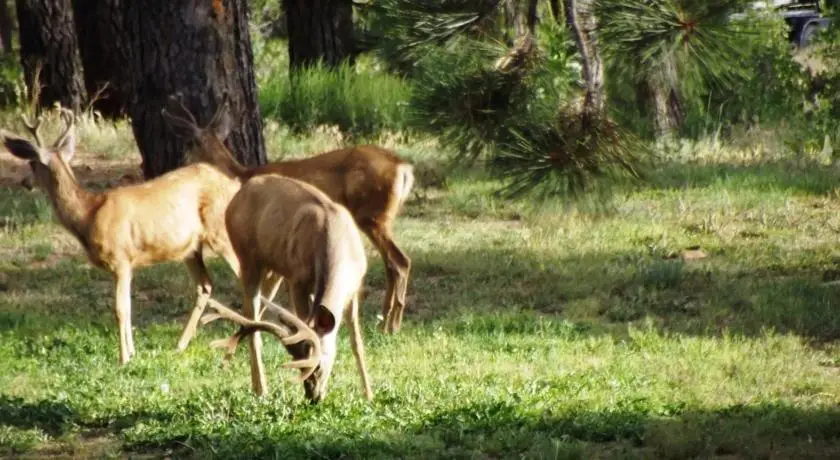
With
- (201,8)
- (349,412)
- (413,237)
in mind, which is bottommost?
(413,237)

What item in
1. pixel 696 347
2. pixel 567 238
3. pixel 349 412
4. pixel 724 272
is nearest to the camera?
pixel 349 412

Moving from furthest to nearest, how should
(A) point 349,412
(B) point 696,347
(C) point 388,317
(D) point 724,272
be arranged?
1. (D) point 724,272
2. (C) point 388,317
3. (B) point 696,347
4. (A) point 349,412

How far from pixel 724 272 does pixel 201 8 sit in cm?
425

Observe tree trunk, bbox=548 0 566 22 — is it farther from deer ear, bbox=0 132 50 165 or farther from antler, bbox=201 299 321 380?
deer ear, bbox=0 132 50 165

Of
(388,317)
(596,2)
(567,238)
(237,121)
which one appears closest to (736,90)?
(567,238)

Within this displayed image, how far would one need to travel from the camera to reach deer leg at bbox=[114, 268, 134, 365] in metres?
9.16

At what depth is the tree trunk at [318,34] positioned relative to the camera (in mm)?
19391

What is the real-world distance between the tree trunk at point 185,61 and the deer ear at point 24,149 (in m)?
2.16

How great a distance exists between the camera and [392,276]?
10.6 metres

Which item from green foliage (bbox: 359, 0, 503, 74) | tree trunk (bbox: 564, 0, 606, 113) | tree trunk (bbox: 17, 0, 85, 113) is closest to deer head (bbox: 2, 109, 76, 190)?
green foliage (bbox: 359, 0, 503, 74)

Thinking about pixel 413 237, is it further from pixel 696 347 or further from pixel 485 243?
pixel 696 347

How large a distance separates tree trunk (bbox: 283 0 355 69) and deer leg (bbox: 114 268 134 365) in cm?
994

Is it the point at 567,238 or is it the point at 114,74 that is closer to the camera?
the point at 567,238

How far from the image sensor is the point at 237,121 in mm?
12102
